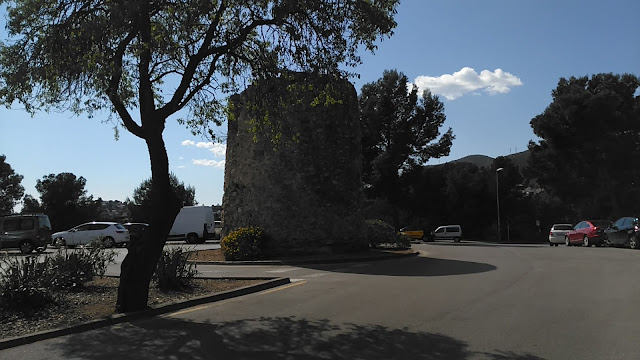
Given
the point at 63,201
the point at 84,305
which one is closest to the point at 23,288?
the point at 84,305

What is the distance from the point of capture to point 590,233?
27.2m

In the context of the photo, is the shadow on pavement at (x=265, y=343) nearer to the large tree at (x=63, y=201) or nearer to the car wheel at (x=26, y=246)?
the car wheel at (x=26, y=246)

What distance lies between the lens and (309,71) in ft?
31.5

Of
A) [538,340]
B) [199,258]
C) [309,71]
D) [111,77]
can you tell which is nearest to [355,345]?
[538,340]

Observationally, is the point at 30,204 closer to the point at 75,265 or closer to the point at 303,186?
the point at 303,186

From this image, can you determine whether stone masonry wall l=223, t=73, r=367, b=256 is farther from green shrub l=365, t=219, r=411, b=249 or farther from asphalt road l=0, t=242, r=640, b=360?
asphalt road l=0, t=242, r=640, b=360

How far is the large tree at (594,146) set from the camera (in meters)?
43.8

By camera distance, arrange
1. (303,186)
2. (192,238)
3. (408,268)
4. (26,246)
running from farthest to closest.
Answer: (192,238) → (26,246) → (303,186) → (408,268)

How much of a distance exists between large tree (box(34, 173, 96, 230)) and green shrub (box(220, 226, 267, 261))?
45.9 meters

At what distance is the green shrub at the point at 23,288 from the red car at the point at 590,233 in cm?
2737

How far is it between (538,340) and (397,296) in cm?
391

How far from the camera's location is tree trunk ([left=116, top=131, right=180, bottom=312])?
316 inches

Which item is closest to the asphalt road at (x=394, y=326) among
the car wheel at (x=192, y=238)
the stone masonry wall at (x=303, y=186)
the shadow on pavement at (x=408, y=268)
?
the shadow on pavement at (x=408, y=268)

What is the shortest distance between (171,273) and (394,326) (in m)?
5.34
